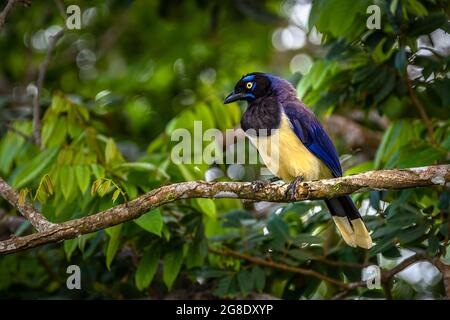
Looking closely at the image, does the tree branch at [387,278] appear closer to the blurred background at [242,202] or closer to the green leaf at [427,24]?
the blurred background at [242,202]

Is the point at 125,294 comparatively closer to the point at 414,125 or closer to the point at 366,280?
the point at 366,280

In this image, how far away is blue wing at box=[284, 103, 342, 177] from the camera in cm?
534

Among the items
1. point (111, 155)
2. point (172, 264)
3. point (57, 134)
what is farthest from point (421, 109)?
point (57, 134)

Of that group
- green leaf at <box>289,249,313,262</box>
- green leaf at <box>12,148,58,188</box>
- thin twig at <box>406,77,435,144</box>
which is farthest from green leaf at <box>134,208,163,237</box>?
thin twig at <box>406,77,435,144</box>

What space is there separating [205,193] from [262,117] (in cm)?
147

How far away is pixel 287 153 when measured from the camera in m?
5.28

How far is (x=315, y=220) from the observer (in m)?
5.60

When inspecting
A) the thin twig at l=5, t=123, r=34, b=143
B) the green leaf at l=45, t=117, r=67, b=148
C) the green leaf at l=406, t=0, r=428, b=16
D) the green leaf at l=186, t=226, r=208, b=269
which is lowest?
the green leaf at l=186, t=226, r=208, b=269

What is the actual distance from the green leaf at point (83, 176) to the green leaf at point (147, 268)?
775 mm

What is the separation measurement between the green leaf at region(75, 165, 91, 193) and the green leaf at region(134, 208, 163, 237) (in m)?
0.50

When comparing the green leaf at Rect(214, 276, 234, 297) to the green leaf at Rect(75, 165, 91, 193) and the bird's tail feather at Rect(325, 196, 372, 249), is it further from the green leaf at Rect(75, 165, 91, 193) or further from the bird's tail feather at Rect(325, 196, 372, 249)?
the green leaf at Rect(75, 165, 91, 193)

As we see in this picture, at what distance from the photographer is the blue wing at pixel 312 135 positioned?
534 cm

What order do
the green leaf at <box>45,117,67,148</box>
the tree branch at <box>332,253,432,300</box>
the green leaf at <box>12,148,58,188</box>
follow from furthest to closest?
the green leaf at <box>45,117,67,148</box> < the tree branch at <box>332,253,432,300</box> < the green leaf at <box>12,148,58,188</box>

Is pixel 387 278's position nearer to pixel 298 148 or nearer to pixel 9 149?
pixel 298 148
